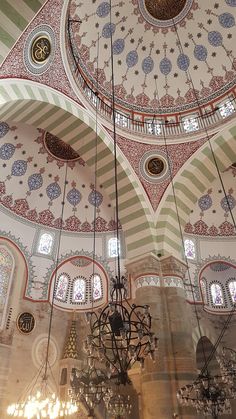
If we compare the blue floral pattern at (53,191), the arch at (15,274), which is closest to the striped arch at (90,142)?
the blue floral pattern at (53,191)

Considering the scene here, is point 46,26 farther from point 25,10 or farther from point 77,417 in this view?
point 77,417

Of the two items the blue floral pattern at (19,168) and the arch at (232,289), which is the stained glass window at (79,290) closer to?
the blue floral pattern at (19,168)

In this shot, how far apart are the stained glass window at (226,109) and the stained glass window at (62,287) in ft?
22.5

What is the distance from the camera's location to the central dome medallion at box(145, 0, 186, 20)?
1027 centimetres

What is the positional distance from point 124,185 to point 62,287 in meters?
3.92

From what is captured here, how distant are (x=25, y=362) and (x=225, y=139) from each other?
8031 mm

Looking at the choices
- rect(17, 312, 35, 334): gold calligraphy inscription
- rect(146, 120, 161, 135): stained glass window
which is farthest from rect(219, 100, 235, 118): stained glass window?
rect(17, 312, 35, 334): gold calligraphy inscription

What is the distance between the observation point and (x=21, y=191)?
1090cm

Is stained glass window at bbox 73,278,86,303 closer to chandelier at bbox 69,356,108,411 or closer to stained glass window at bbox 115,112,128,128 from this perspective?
chandelier at bbox 69,356,108,411

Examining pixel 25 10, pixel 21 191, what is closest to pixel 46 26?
pixel 25 10

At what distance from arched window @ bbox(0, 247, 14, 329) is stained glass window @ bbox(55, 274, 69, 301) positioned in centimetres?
153

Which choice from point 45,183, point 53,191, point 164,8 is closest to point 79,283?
point 53,191

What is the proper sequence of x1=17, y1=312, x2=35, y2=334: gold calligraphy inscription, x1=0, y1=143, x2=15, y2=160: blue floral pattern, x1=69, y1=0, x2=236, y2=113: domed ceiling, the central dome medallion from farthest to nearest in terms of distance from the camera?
x1=0, y1=143, x2=15, y2=160: blue floral pattern, the central dome medallion, x1=69, y1=0, x2=236, y2=113: domed ceiling, x1=17, y1=312, x2=35, y2=334: gold calligraphy inscription

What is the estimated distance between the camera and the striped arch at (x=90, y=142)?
810 cm
